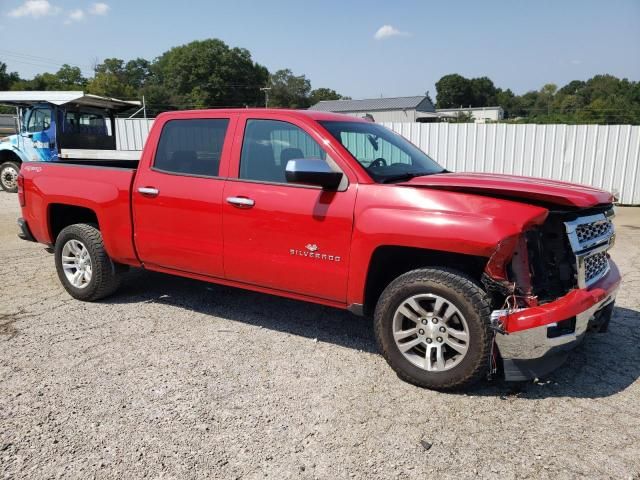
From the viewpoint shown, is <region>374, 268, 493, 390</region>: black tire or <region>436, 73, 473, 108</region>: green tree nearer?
<region>374, 268, 493, 390</region>: black tire

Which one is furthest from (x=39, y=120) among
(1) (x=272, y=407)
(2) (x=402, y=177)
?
(1) (x=272, y=407)

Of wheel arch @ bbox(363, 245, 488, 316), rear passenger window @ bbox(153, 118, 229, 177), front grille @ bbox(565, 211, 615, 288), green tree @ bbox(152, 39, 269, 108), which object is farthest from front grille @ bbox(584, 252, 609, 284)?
green tree @ bbox(152, 39, 269, 108)

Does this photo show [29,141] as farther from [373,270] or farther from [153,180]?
[373,270]

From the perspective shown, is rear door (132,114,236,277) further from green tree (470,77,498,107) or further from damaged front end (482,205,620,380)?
green tree (470,77,498,107)

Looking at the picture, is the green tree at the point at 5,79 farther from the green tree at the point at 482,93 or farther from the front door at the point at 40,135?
the green tree at the point at 482,93

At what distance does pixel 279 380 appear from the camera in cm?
345

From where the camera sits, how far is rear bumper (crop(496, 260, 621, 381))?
2.98 m

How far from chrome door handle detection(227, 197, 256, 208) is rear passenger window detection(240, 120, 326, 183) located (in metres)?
0.20

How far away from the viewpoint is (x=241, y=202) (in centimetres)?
389

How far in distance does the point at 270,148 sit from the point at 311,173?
0.72 m

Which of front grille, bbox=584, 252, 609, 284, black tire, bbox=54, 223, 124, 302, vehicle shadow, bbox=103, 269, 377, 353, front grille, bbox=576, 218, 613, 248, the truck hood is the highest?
the truck hood

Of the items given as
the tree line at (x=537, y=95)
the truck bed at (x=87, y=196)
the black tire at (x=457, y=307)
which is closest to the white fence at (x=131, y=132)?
Answer: the truck bed at (x=87, y=196)

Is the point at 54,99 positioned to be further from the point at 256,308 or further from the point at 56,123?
the point at 256,308

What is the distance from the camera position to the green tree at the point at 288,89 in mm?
95250
